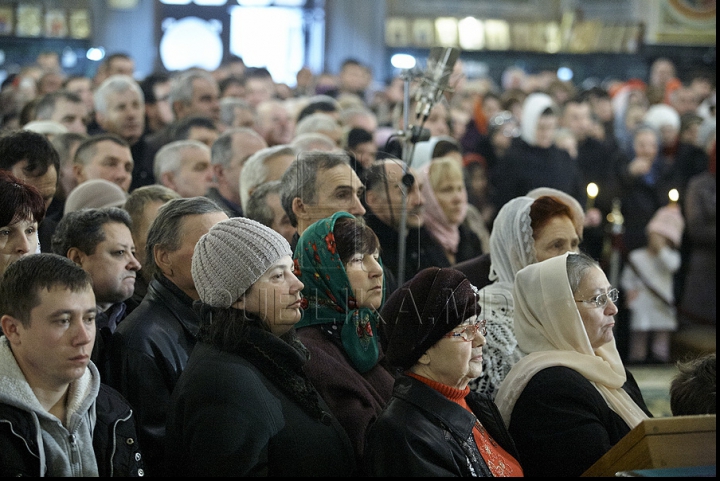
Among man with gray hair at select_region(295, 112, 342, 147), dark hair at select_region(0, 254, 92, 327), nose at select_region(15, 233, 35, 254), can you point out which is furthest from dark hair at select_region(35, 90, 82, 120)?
dark hair at select_region(0, 254, 92, 327)

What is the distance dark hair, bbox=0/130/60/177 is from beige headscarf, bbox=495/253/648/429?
1.78m

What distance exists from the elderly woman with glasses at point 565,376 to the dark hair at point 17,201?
142 cm

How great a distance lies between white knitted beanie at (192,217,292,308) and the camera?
243 centimetres

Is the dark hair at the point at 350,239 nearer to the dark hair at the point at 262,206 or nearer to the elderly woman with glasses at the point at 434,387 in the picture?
the elderly woman with glasses at the point at 434,387

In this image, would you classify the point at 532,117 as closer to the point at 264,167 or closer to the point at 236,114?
the point at 236,114

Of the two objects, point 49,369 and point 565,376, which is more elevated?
point 49,369

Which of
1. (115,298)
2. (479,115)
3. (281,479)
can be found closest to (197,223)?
(115,298)

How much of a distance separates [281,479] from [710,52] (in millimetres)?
12485

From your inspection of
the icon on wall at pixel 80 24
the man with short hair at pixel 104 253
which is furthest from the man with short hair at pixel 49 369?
the icon on wall at pixel 80 24

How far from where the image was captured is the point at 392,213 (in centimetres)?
335

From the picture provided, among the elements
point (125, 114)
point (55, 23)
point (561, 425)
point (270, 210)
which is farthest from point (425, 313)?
point (55, 23)

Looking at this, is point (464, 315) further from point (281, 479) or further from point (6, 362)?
point (6, 362)

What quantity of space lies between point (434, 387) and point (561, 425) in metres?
0.49

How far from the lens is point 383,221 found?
3.26 meters
